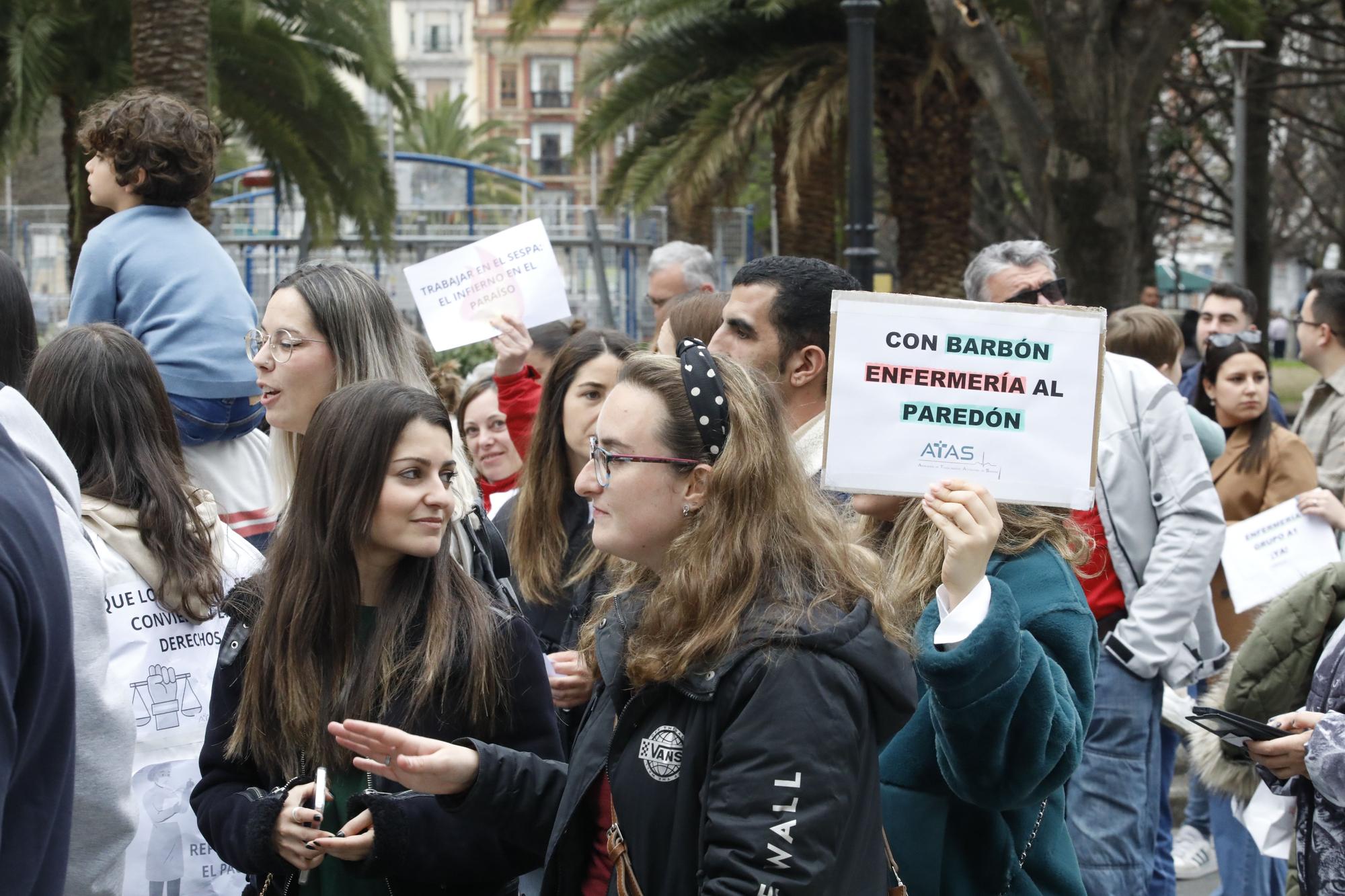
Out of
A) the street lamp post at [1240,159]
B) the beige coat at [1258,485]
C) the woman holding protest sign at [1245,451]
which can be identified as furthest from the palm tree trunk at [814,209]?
the beige coat at [1258,485]

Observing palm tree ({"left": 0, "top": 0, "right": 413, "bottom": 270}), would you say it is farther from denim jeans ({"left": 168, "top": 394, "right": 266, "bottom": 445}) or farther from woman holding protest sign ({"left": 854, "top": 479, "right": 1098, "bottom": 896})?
woman holding protest sign ({"left": 854, "top": 479, "right": 1098, "bottom": 896})

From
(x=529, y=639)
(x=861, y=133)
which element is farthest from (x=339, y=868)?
(x=861, y=133)

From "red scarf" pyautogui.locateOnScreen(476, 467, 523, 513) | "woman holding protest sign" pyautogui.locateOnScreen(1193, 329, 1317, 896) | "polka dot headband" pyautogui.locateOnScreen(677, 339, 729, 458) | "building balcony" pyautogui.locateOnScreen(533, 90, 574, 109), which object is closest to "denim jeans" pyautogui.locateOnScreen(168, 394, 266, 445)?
"red scarf" pyautogui.locateOnScreen(476, 467, 523, 513)

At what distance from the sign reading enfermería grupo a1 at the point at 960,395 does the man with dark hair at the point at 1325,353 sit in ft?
13.8

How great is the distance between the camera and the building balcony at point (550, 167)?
84.2m

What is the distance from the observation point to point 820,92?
53.7ft

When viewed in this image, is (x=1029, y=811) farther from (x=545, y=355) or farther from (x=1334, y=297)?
(x=1334, y=297)

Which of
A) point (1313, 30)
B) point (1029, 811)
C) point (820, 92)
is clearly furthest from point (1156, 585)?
point (1313, 30)

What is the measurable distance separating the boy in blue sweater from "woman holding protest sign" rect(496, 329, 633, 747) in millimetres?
841

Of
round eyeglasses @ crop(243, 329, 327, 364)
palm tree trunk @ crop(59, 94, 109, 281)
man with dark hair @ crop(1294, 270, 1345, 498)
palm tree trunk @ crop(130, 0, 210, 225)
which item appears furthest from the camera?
palm tree trunk @ crop(59, 94, 109, 281)

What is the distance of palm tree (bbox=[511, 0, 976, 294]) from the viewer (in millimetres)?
16469

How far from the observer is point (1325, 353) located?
6.53 m

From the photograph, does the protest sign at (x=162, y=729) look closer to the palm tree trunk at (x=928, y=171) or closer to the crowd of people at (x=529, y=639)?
the crowd of people at (x=529, y=639)

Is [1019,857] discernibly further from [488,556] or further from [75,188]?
[75,188]
